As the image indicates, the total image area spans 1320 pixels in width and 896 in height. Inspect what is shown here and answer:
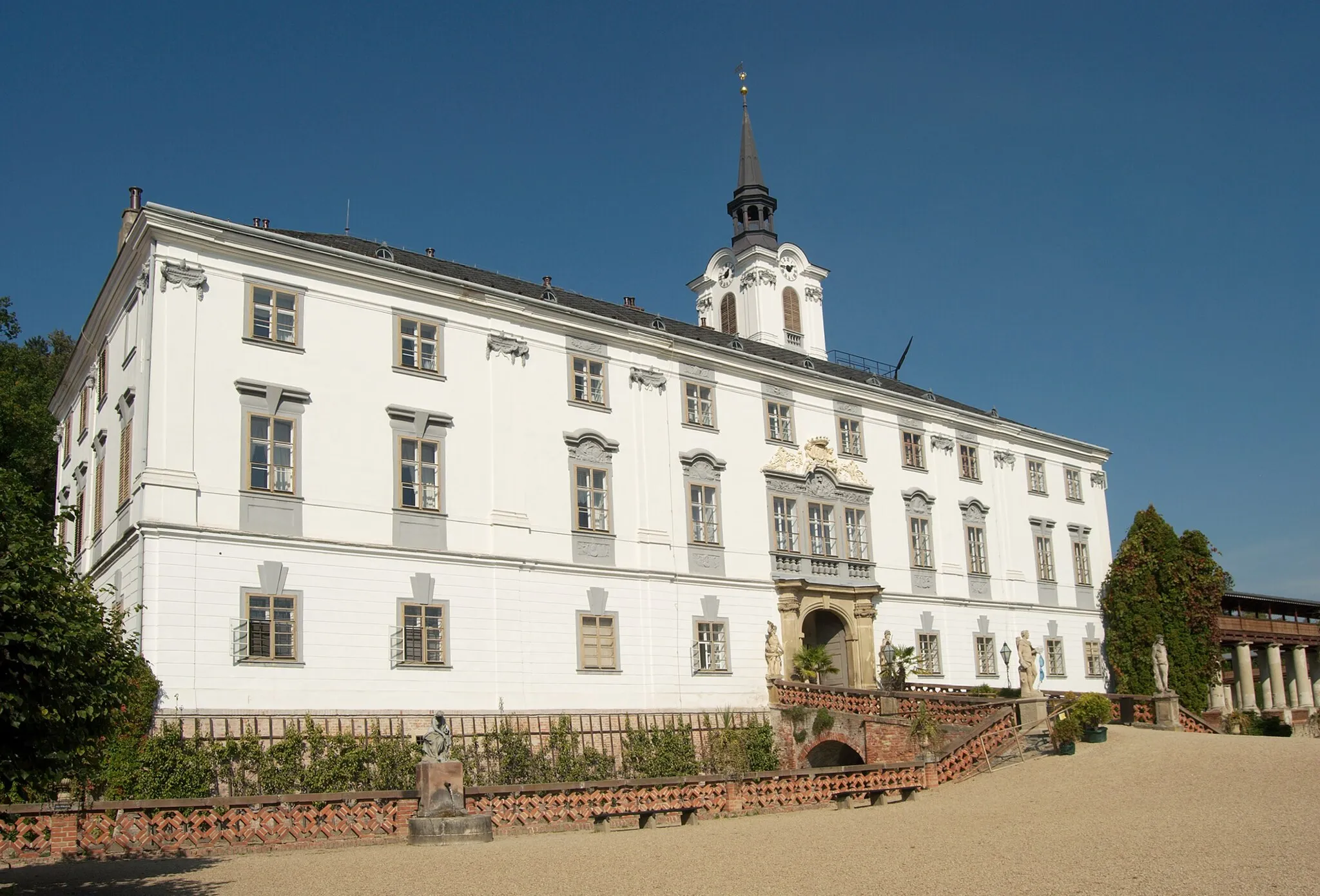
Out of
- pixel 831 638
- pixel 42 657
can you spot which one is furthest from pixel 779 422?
pixel 42 657

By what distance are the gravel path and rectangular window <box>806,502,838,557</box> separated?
42.2 feet

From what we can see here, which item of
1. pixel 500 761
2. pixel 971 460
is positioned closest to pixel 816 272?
pixel 971 460

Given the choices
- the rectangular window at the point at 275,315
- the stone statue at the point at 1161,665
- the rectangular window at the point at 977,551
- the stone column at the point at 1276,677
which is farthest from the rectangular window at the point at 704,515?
the stone column at the point at 1276,677

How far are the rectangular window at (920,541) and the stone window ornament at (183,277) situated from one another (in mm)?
23699

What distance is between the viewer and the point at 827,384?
39.5 metres

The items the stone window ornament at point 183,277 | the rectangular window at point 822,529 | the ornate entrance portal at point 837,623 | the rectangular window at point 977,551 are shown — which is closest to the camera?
the stone window ornament at point 183,277

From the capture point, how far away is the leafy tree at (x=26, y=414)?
1500 inches

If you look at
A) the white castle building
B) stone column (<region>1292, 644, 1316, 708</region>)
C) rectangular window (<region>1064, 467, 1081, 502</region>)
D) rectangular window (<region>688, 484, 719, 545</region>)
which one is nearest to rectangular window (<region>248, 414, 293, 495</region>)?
the white castle building

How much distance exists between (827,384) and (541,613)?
13.7m

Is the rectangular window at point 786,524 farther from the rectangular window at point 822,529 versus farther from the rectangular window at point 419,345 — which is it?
the rectangular window at point 419,345

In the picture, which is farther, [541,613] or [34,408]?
[34,408]

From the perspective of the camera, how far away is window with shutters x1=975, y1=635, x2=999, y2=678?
41.9 meters

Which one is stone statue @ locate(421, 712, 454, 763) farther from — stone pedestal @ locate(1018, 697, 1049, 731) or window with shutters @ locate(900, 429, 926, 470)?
window with shutters @ locate(900, 429, 926, 470)

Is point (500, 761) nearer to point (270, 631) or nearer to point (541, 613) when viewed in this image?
point (541, 613)
